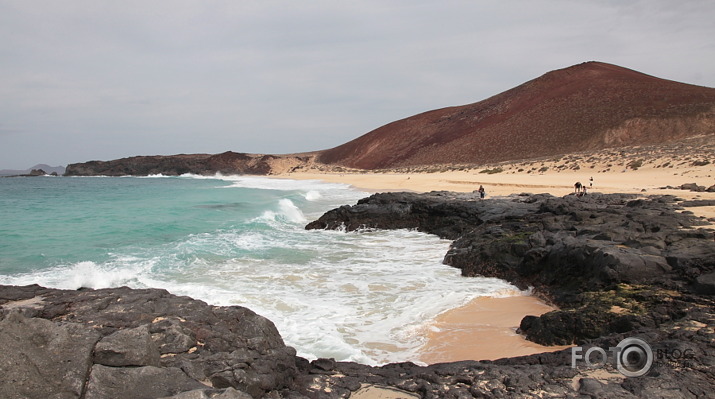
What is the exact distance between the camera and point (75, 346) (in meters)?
2.77

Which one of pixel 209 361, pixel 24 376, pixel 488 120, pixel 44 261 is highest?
pixel 488 120

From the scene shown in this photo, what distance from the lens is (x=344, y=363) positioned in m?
3.96

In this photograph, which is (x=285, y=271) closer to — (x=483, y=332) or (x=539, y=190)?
(x=483, y=332)

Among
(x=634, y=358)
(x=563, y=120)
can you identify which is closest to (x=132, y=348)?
(x=634, y=358)

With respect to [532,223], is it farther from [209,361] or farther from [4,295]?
[4,295]

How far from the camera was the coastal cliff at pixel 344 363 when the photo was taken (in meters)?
2.66

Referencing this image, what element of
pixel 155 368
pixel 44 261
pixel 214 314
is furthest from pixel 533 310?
pixel 44 261

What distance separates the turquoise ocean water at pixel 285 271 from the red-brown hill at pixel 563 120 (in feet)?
154

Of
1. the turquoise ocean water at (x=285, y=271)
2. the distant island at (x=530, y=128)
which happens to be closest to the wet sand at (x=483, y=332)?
the turquoise ocean water at (x=285, y=271)

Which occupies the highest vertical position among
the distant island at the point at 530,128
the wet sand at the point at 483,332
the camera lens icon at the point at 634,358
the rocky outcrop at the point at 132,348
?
the distant island at the point at 530,128

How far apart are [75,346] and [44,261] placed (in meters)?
9.92

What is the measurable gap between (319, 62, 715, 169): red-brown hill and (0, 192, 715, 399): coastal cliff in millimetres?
50105

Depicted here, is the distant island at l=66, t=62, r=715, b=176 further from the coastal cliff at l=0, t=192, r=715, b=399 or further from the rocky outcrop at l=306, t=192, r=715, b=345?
the coastal cliff at l=0, t=192, r=715, b=399

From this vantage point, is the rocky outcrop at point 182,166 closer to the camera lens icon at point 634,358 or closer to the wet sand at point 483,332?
the wet sand at point 483,332
